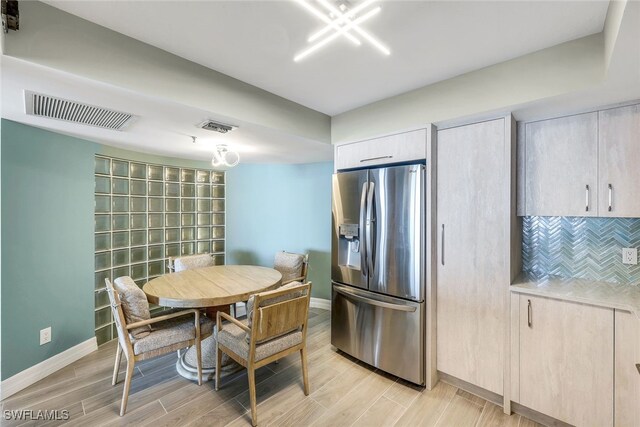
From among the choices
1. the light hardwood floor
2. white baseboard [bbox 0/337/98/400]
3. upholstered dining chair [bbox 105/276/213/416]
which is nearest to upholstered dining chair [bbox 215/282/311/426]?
the light hardwood floor

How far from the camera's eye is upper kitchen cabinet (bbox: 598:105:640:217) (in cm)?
170

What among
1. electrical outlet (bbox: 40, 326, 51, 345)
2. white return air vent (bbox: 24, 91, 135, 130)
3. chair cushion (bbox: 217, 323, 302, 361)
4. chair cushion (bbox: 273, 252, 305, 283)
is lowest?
electrical outlet (bbox: 40, 326, 51, 345)

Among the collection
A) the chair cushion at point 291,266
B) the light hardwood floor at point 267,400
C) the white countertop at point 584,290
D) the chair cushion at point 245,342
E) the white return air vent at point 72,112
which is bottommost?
the light hardwood floor at point 267,400

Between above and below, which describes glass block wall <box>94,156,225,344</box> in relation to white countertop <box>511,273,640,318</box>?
above

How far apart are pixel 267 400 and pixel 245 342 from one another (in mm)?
530

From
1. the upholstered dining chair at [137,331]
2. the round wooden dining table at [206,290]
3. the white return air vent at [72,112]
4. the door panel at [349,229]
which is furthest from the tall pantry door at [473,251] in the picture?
the white return air vent at [72,112]

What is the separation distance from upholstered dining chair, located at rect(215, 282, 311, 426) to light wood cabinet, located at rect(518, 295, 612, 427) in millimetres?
1555

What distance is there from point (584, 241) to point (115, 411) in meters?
3.63

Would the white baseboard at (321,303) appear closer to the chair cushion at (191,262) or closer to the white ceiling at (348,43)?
the chair cushion at (191,262)

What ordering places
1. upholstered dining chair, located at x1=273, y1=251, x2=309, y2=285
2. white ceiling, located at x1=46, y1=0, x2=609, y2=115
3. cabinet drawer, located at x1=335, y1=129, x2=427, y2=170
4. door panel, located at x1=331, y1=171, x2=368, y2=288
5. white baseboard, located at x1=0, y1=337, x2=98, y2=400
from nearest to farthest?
1. white ceiling, located at x1=46, y1=0, x2=609, y2=115
2. white baseboard, located at x1=0, y1=337, x2=98, y2=400
3. cabinet drawer, located at x1=335, y1=129, x2=427, y2=170
4. door panel, located at x1=331, y1=171, x2=368, y2=288
5. upholstered dining chair, located at x1=273, y1=251, x2=309, y2=285

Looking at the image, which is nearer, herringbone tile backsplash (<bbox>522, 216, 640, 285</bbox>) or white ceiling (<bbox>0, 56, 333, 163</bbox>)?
white ceiling (<bbox>0, 56, 333, 163</bbox>)

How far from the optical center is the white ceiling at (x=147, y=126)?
151 cm

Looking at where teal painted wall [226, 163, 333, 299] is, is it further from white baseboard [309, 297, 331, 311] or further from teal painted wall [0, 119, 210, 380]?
teal painted wall [0, 119, 210, 380]

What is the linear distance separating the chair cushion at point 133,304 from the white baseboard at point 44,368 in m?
1.10
